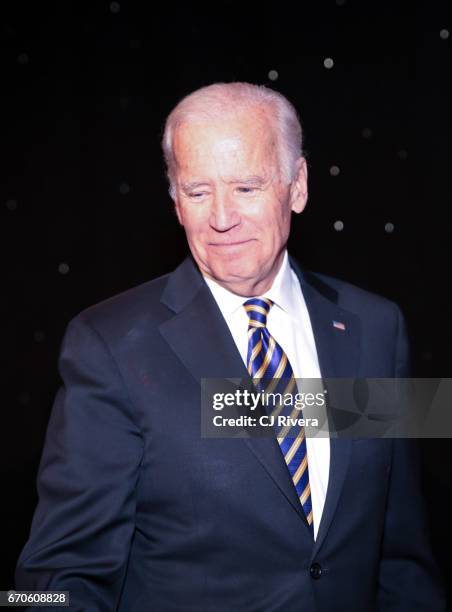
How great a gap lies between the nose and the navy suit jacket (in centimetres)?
19

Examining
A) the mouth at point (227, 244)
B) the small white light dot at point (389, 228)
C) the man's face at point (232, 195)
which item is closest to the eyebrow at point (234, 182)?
the man's face at point (232, 195)

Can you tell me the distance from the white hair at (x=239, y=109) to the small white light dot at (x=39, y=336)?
101cm

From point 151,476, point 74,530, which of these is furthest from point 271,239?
point 74,530

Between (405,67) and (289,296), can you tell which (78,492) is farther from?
(405,67)

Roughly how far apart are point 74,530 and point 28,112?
1.41 metres

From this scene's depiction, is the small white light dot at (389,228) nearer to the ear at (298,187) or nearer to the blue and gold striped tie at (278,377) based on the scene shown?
the ear at (298,187)

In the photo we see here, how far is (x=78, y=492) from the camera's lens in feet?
4.71

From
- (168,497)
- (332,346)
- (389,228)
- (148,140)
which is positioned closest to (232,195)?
(332,346)

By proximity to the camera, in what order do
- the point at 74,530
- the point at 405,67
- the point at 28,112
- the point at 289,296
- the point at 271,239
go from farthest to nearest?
the point at 405,67 → the point at 28,112 → the point at 289,296 → the point at 271,239 → the point at 74,530

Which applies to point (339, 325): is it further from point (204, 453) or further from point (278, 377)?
point (204, 453)

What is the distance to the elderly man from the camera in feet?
4.75

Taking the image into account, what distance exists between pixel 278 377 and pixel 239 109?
0.54 m

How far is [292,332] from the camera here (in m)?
1.69

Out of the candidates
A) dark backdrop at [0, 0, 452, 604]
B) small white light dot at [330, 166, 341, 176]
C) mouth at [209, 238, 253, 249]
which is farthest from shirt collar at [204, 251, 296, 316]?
small white light dot at [330, 166, 341, 176]
